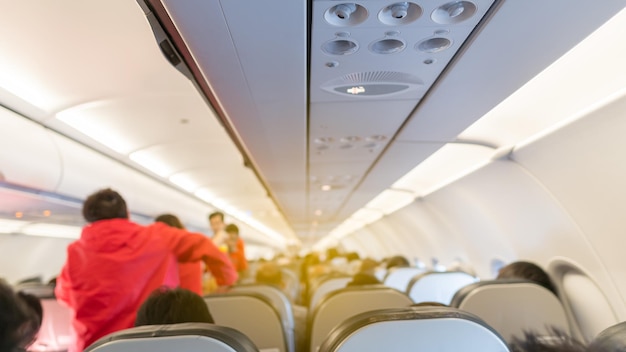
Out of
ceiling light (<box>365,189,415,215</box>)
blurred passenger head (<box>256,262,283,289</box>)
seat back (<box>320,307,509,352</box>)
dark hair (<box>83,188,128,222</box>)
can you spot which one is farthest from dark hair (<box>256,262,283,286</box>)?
seat back (<box>320,307,509,352</box>)

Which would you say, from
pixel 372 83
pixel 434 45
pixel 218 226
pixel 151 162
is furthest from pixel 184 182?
pixel 434 45

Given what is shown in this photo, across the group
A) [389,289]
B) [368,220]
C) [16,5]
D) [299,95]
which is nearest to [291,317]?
[389,289]

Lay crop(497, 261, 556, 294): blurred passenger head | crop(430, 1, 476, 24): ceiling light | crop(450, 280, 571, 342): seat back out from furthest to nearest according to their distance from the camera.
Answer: crop(497, 261, 556, 294): blurred passenger head < crop(450, 280, 571, 342): seat back < crop(430, 1, 476, 24): ceiling light

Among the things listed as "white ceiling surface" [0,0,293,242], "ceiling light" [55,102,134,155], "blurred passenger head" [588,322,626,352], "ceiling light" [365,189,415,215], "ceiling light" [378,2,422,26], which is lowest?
"blurred passenger head" [588,322,626,352]

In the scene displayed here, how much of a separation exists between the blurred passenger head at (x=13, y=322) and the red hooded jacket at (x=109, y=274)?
3.65 ft

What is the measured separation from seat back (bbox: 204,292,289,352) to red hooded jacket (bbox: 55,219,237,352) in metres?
0.48

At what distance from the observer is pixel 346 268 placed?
10.3 metres

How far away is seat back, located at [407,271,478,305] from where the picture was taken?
4340 millimetres

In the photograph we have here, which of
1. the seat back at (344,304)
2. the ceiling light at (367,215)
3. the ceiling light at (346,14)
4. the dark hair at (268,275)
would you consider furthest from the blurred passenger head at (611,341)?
the ceiling light at (367,215)

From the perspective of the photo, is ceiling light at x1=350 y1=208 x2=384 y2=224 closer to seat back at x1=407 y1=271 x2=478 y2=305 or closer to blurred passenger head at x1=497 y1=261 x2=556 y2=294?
seat back at x1=407 y1=271 x2=478 y2=305

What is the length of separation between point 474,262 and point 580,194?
3.71m

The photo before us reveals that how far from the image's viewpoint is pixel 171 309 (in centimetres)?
213

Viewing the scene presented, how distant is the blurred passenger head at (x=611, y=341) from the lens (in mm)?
1444

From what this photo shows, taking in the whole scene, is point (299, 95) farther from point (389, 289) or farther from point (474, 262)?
point (474, 262)
